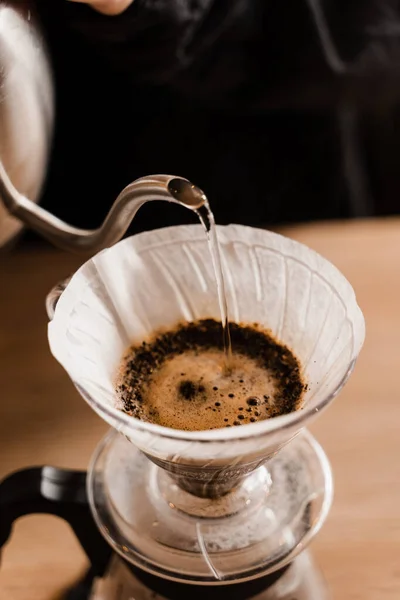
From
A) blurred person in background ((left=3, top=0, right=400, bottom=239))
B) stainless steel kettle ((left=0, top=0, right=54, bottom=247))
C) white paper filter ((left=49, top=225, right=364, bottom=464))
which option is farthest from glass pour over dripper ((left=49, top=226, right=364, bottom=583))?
blurred person in background ((left=3, top=0, right=400, bottom=239))

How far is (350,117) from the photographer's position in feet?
3.92

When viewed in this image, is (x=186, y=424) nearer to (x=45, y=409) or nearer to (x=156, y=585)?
(x=156, y=585)

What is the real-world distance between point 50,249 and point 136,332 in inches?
16.7

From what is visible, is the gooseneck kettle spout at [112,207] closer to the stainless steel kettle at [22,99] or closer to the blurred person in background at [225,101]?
the stainless steel kettle at [22,99]

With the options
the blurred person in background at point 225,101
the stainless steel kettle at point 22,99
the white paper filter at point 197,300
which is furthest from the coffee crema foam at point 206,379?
the blurred person in background at point 225,101

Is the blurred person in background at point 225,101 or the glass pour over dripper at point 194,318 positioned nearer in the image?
the glass pour over dripper at point 194,318

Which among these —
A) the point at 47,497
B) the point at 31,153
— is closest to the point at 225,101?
the point at 31,153

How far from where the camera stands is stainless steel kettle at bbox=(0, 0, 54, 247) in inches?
21.5

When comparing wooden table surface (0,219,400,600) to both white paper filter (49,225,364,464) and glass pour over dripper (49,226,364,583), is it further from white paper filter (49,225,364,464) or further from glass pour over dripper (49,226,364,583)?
white paper filter (49,225,364,464)

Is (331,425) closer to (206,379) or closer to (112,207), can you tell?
(206,379)

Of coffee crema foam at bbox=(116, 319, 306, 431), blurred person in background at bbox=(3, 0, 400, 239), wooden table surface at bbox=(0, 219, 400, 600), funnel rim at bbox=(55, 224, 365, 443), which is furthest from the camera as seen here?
blurred person in background at bbox=(3, 0, 400, 239)

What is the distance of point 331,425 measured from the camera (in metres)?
0.78

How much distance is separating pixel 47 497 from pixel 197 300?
0.19 meters

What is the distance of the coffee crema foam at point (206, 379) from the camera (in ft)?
1.73
